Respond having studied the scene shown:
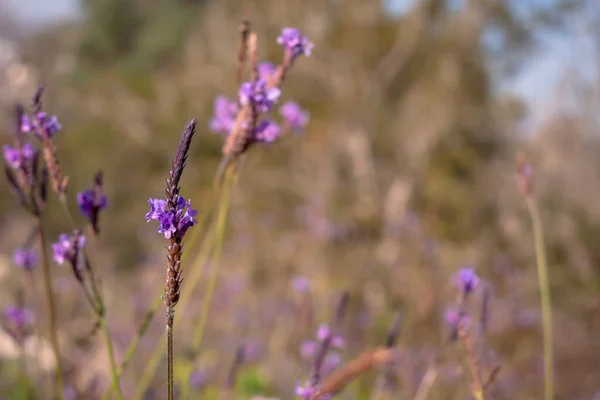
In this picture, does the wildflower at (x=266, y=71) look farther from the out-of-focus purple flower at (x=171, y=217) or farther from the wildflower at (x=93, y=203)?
the out-of-focus purple flower at (x=171, y=217)

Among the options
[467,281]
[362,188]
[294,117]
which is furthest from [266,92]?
[362,188]

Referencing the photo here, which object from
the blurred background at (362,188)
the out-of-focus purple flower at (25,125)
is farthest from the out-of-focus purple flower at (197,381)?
the out-of-focus purple flower at (25,125)

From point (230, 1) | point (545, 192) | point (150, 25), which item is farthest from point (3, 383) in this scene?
point (150, 25)

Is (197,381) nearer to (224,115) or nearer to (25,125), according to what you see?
(224,115)

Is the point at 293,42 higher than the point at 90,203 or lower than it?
higher

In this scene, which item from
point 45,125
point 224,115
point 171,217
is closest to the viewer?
point 171,217

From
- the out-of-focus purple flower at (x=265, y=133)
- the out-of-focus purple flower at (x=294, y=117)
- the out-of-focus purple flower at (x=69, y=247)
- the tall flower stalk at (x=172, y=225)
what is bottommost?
the tall flower stalk at (x=172, y=225)

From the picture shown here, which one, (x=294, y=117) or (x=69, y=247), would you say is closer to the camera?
(x=69, y=247)
